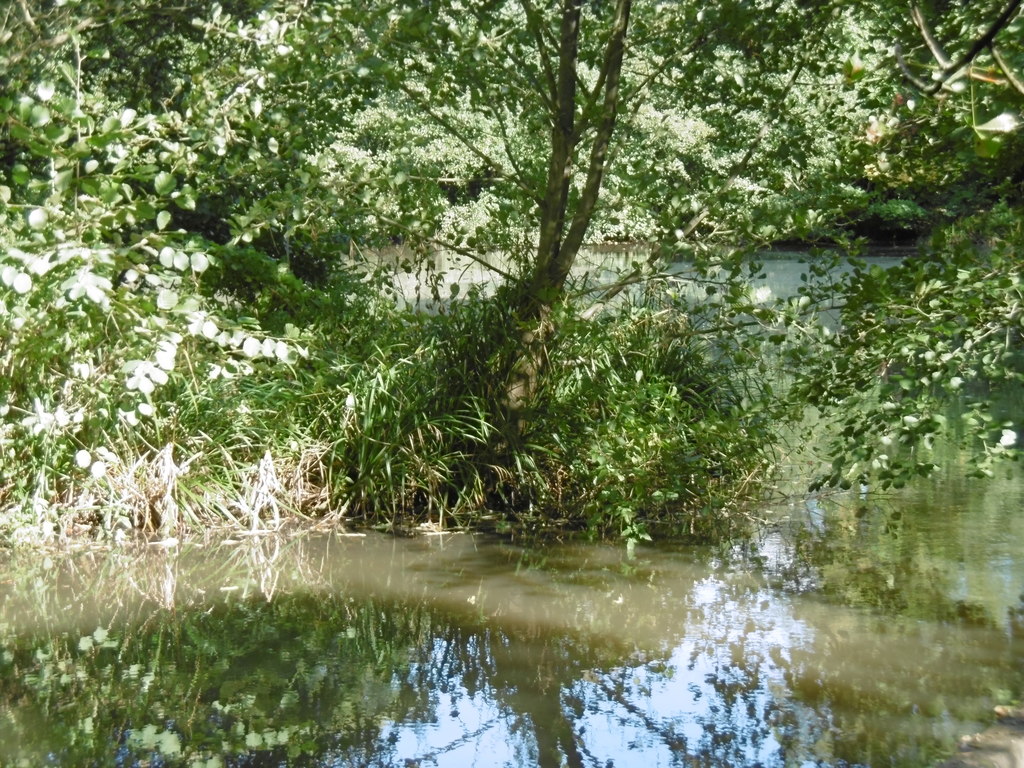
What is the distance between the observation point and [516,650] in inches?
186

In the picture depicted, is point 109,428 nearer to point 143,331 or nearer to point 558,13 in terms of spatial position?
point 143,331

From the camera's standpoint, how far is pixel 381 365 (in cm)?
715

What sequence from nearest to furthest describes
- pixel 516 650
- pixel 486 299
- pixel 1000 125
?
pixel 1000 125, pixel 516 650, pixel 486 299

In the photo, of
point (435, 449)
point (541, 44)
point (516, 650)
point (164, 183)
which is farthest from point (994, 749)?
point (541, 44)

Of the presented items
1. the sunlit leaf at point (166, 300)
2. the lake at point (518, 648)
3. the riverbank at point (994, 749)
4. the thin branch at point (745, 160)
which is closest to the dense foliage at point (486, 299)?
the thin branch at point (745, 160)

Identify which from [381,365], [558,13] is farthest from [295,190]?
[558,13]

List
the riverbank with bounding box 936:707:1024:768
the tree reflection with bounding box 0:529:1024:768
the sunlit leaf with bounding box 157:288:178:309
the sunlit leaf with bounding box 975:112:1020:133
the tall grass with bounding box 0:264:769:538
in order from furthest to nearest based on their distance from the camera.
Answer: the tall grass with bounding box 0:264:769:538 → the sunlit leaf with bounding box 157:288:178:309 → the tree reflection with bounding box 0:529:1024:768 → the riverbank with bounding box 936:707:1024:768 → the sunlit leaf with bounding box 975:112:1020:133

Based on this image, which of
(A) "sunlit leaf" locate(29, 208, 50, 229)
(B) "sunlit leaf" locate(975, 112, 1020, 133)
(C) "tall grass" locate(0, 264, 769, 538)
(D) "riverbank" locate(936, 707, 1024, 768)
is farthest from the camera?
(C) "tall grass" locate(0, 264, 769, 538)

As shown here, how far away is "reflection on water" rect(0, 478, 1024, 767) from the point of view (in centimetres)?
384

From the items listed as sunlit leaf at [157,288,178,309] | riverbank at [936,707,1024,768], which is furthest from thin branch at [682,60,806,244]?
riverbank at [936,707,1024,768]

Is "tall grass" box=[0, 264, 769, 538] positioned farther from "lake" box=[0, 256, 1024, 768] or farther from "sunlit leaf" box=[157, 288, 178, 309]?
"sunlit leaf" box=[157, 288, 178, 309]

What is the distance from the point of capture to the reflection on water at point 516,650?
384 cm

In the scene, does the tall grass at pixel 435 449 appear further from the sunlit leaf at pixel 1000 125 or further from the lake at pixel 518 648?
the sunlit leaf at pixel 1000 125

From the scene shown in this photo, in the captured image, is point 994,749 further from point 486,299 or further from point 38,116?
point 486,299
